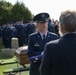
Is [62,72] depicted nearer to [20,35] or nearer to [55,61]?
[55,61]

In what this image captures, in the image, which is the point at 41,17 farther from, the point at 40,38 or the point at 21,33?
the point at 21,33

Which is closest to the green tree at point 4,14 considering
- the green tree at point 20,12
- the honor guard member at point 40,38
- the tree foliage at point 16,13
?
the tree foliage at point 16,13

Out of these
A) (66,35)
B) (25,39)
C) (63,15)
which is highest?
(63,15)

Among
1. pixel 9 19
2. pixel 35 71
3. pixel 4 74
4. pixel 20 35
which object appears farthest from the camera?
pixel 9 19

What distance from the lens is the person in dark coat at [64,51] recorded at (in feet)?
10.8

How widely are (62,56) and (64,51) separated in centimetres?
6

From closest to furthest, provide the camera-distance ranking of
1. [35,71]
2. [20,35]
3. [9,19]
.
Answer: [35,71], [20,35], [9,19]

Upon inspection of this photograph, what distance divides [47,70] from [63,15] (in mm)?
621

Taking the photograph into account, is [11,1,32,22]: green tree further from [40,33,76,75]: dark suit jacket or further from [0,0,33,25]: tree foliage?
[40,33,76,75]: dark suit jacket

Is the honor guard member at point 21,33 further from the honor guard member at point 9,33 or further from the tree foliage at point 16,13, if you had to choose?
the tree foliage at point 16,13

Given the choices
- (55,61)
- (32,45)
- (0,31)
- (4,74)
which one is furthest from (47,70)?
(0,31)

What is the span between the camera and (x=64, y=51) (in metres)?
3.33


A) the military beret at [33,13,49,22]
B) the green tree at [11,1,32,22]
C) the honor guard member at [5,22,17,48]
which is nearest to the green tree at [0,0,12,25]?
the green tree at [11,1,32,22]

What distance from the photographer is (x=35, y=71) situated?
5.14 meters
